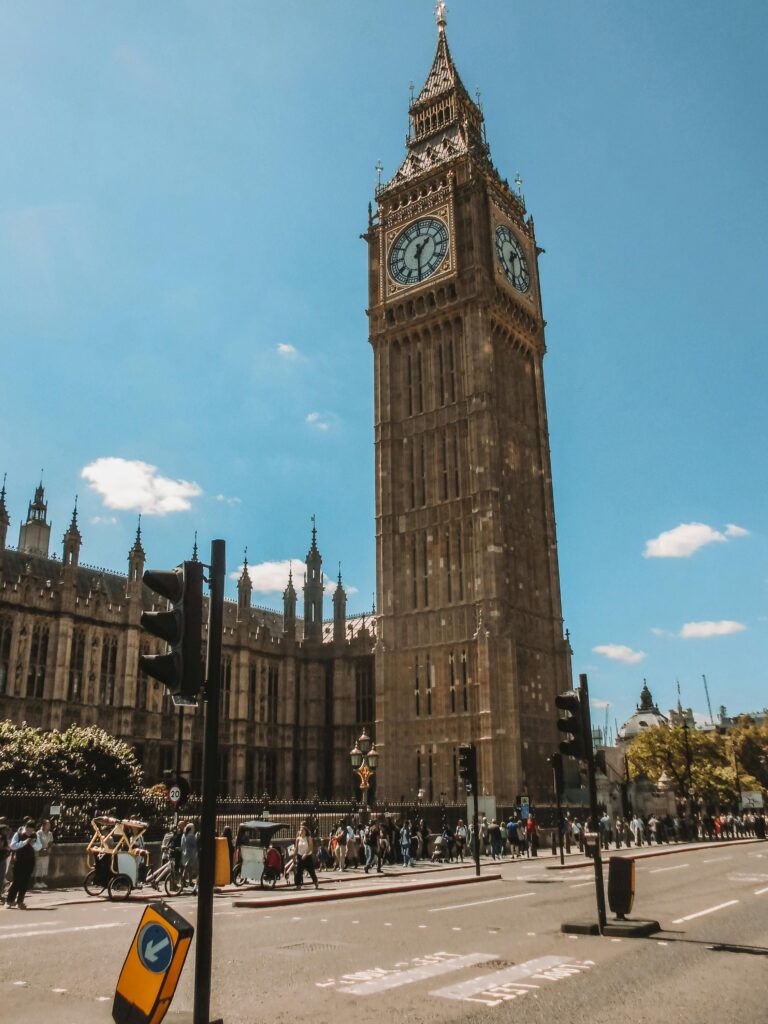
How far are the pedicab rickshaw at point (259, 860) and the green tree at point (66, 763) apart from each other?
30.9 feet

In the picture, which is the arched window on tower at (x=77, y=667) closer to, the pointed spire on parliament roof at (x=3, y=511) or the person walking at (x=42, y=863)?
the pointed spire on parliament roof at (x=3, y=511)

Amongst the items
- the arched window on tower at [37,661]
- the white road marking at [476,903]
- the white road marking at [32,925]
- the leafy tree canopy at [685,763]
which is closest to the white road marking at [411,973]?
the white road marking at [476,903]

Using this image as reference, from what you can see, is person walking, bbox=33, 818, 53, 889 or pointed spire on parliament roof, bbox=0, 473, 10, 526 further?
pointed spire on parliament roof, bbox=0, 473, 10, 526

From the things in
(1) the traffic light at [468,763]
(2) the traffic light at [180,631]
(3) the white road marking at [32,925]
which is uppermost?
(2) the traffic light at [180,631]

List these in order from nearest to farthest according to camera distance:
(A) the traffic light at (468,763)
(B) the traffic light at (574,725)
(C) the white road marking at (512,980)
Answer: (C) the white road marking at (512,980) < (B) the traffic light at (574,725) < (A) the traffic light at (468,763)

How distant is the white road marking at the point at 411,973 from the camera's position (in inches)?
318

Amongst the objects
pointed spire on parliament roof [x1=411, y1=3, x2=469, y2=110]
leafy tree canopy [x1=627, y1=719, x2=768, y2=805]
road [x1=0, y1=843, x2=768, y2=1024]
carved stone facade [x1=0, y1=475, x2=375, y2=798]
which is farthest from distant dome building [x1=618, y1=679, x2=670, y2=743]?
road [x1=0, y1=843, x2=768, y2=1024]

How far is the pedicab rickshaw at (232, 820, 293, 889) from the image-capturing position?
19719mm

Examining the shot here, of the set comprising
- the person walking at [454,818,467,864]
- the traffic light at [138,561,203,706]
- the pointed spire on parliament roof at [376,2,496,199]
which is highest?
the pointed spire on parliament roof at [376,2,496,199]

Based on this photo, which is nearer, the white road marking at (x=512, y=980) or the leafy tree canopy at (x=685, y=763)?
the white road marking at (x=512, y=980)

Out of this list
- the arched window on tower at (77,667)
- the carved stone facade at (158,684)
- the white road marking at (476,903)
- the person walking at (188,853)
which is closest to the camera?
the white road marking at (476,903)

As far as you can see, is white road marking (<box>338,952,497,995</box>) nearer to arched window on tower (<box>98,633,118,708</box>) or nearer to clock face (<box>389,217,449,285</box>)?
arched window on tower (<box>98,633,118,708</box>)

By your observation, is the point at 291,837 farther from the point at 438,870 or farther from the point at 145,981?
the point at 145,981

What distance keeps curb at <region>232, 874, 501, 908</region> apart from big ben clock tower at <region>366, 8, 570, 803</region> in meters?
23.0
